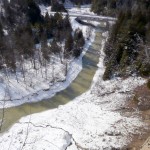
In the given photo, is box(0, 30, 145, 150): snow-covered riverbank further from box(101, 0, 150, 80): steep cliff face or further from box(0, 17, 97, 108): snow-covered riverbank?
box(0, 17, 97, 108): snow-covered riverbank

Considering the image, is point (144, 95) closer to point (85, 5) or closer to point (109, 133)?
point (109, 133)

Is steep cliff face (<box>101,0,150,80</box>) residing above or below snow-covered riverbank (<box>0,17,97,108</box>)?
above

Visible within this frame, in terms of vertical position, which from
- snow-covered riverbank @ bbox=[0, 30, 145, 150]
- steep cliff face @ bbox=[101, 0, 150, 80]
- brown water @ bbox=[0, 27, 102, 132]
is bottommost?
brown water @ bbox=[0, 27, 102, 132]

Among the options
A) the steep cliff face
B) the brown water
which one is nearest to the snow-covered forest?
the brown water

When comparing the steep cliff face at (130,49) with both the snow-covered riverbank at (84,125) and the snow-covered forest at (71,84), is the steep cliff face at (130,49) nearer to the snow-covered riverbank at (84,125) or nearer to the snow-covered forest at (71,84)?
the snow-covered forest at (71,84)

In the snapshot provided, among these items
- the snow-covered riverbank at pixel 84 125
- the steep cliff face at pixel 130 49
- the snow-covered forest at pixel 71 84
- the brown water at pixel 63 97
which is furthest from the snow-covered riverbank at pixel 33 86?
the steep cliff face at pixel 130 49

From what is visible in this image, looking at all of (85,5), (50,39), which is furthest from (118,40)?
(85,5)

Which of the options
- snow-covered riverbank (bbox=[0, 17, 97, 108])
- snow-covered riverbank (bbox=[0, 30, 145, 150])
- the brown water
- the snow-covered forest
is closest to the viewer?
snow-covered riverbank (bbox=[0, 30, 145, 150])

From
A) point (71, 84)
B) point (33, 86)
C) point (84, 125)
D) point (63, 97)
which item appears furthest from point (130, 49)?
point (84, 125)
